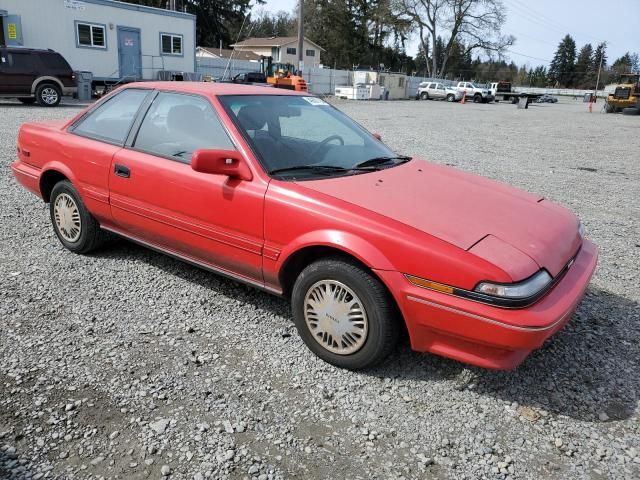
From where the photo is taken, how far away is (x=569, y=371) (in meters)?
3.08

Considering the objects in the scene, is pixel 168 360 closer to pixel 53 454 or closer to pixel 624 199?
pixel 53 454

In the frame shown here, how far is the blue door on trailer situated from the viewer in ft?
78.8

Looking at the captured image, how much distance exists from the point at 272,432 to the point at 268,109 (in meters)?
2.26

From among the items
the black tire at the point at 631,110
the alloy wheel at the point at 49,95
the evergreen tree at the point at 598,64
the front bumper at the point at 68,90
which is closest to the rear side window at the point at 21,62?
the alloy wheel at the point at 49,95

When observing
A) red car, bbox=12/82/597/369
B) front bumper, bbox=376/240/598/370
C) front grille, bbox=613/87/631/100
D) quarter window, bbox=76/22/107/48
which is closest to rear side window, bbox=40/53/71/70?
quarter window, bbox=76/22/107/48

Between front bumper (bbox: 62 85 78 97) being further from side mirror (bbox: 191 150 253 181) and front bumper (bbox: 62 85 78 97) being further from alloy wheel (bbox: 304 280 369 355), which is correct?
alloy wheel (bbox: 304 280 369 355)

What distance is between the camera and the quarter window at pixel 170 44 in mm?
25919

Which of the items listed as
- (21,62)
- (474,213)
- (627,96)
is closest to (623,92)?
(627,96)

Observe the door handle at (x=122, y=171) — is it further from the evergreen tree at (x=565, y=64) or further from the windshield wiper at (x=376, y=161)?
the evergreen tree at (x=565, y=64)

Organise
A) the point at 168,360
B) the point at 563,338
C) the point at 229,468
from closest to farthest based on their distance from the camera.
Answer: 1. the point at 229,468
2. the point at 168,360
3. the point at 563,338

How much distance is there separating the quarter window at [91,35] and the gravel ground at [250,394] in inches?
856

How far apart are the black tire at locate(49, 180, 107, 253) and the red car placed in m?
0.02

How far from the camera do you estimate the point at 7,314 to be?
11.4 ft

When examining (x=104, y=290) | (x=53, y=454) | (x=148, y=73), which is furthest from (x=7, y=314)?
(x=148, y=73)
